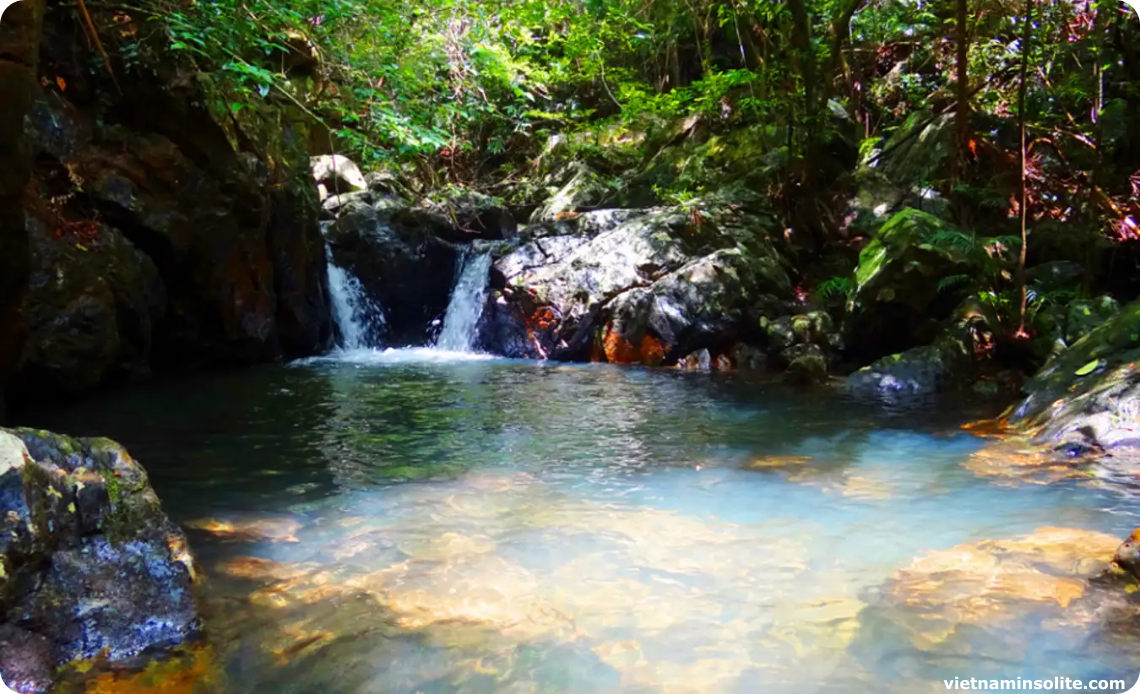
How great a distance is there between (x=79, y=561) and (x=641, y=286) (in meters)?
10.7

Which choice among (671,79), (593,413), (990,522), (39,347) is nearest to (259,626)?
(990,522)

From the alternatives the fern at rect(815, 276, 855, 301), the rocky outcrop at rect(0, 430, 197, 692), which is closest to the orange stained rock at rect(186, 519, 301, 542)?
the rocky outcrop at rect(0, 430, 197, 692)

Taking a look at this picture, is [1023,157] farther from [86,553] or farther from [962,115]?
[86,553]

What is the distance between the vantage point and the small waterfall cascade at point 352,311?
14609 mm

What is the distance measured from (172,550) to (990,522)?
433 centimetres

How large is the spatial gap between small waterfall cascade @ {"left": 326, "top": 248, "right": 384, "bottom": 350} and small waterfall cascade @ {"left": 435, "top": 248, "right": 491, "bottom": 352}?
141cm

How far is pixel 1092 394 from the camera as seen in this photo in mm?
5984

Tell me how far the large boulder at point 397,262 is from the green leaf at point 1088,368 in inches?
458

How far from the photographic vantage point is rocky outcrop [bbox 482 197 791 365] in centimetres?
1212

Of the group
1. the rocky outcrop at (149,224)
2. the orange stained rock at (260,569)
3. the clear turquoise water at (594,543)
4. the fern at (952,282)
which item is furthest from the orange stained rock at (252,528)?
the fern at (952,282)

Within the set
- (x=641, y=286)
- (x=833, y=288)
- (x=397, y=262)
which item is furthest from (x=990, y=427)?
(x=397, y=262)

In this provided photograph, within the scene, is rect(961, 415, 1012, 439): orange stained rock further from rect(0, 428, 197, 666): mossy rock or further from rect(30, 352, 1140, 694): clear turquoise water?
rect(0, 428, 197, 666): mossy rock

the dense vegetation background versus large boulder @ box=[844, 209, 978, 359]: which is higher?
the dense vegetation background

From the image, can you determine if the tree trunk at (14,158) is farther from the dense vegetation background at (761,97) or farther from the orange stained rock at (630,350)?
the orange stained rock at (630,350)
